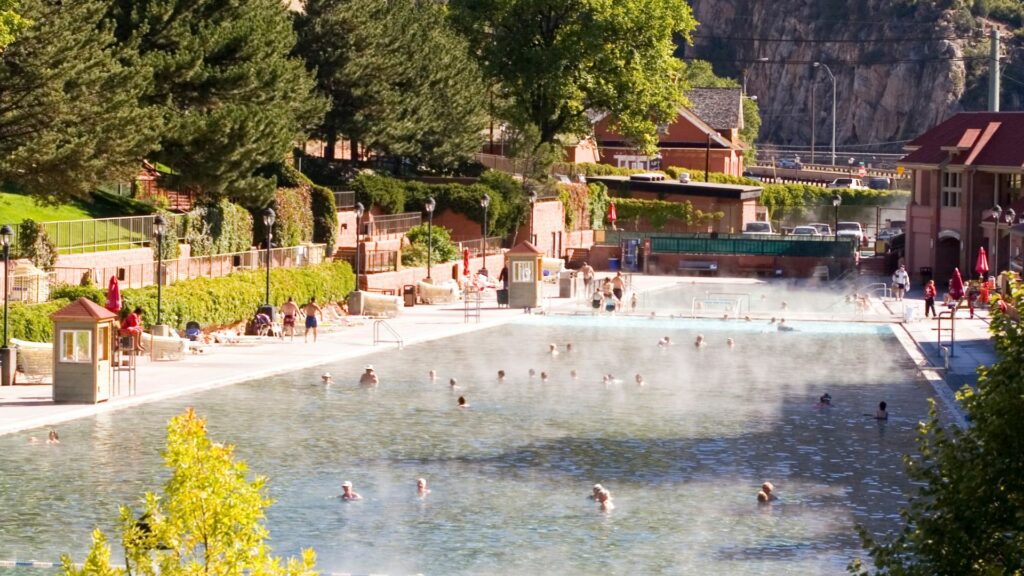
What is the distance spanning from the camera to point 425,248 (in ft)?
239

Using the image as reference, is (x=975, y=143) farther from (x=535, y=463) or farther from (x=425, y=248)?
(x=535, y=463)

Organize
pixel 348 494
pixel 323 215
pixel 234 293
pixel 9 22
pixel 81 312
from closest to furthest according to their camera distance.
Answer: pixel 348 494, pixel 81 312, pixel 9 22, pixel 234 293, pixel 323 215

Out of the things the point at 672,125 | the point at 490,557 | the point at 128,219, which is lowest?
the point at 490,557

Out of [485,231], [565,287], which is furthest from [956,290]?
[485,231]

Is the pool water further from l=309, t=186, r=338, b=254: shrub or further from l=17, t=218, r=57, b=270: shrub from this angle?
l=309, t=186, r=338, b=254: shrub

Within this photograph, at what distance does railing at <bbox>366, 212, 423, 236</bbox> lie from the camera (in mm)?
74062

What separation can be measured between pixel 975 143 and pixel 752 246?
12099 mm

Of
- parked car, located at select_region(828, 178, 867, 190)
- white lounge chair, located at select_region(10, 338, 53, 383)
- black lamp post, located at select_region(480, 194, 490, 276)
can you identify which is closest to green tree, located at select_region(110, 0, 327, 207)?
black lamp post, located at select_region(480, 194, 490, 276)

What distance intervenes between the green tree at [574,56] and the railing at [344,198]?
18.0m

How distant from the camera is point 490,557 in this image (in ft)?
85.5

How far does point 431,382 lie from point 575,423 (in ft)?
22.3

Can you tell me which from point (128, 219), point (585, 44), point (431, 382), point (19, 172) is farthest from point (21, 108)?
point (585, 44)

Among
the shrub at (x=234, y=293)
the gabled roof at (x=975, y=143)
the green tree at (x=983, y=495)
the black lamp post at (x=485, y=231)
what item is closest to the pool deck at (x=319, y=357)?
the shrub at (x=234, y=293)

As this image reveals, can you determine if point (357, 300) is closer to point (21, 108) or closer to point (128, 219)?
point (128, 219)
